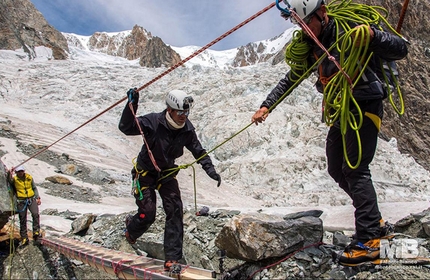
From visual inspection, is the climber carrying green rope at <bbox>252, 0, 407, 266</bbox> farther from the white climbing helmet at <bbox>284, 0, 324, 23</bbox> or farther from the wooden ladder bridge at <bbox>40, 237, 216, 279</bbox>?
the wooden ladder bridge at <bbox>40, 237, 216, 279</bbox>

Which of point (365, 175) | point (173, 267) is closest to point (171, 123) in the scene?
point (173, 267)

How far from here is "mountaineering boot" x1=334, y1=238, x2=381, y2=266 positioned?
105 inches

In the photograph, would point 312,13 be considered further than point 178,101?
No

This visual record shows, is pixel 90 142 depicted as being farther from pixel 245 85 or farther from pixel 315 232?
pixel 315 232

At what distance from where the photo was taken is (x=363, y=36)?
249 cm

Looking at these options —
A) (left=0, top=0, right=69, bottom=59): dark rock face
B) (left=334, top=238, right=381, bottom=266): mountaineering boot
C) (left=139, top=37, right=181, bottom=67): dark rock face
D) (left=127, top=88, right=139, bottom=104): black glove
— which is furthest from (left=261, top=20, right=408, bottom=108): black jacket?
(left=139, top=37, right=181, bottom=67): dark rock face

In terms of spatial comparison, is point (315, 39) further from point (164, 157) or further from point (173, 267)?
point (173, 267)

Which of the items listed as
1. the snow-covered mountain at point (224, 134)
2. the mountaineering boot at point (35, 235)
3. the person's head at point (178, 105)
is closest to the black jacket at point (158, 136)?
the person's head at point (178, 105)

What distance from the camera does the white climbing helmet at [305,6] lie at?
110 inches

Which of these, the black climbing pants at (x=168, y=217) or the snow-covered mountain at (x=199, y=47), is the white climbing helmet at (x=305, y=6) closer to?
the black climbing pants at (x=168, y=217)

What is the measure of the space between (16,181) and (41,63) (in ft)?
109

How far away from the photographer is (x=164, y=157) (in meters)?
3.80

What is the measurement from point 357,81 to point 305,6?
75cm

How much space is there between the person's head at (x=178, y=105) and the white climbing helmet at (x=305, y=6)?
1.41 meters
